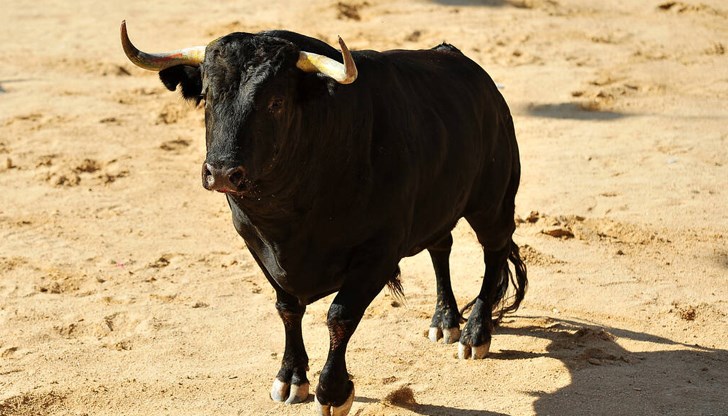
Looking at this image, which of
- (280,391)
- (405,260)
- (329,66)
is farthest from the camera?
(405,260)

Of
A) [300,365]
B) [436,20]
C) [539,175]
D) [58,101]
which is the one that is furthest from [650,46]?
[300,365]

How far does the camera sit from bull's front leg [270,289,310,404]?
5.69 metres

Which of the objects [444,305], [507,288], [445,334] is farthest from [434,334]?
[507,288]

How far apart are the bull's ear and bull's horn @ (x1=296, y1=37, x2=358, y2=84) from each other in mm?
522

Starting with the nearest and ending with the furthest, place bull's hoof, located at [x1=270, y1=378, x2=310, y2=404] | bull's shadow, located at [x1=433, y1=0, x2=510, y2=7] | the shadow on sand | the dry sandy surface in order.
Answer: bull's hoof, located at [x1=270, y1=378, x2=310, y2=404] → the dry sandy surface → the shadow on sand → bull's shadow, located at [x1=433, y1=0, x2=510, y2=7]

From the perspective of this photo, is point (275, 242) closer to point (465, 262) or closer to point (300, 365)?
point (300, 365)

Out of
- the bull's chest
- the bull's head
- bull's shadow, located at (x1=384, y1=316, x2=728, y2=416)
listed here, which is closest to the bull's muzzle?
the bull's head

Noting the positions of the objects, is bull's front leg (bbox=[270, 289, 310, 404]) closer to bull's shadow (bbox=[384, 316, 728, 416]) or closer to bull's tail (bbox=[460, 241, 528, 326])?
bull's shadow (bbox=[384, 316, 728, 416])

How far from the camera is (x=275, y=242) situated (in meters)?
5.26

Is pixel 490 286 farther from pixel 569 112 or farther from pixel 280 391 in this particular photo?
pixel 569 112

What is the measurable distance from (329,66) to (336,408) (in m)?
1.58

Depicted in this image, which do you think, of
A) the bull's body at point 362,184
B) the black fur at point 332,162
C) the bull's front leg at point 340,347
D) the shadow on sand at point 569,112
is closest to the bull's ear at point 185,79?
the black fur at point 332,162

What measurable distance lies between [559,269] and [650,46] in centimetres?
651

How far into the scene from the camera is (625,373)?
6035 mm
